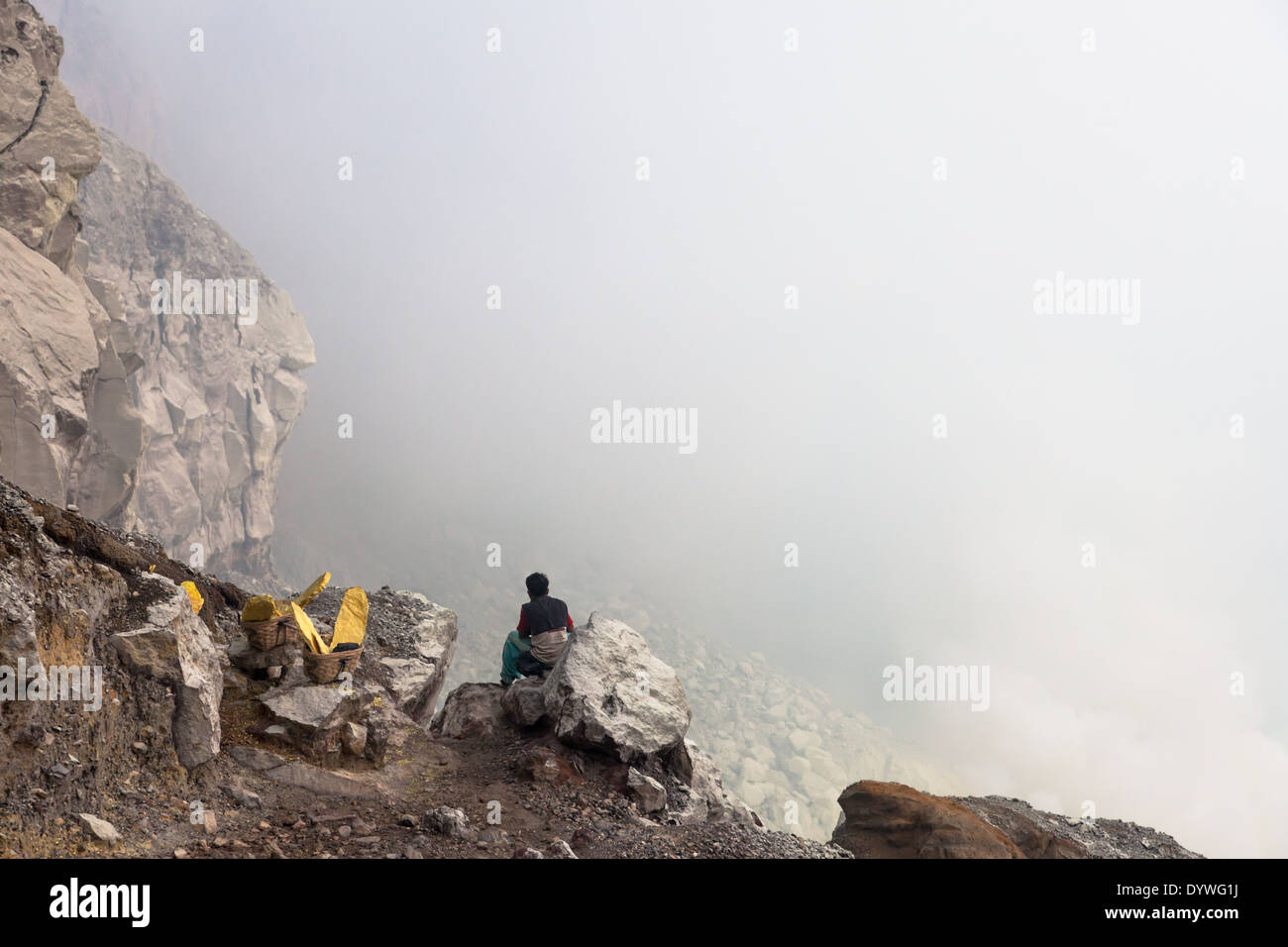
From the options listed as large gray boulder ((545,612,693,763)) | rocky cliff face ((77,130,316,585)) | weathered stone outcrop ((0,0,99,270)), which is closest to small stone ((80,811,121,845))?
large gray boulder ((545,612,693,763))

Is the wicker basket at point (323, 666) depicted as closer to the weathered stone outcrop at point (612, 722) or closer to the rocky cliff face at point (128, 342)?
the weathered stone outcrop at point (612, 722)

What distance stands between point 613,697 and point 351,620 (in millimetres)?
3876

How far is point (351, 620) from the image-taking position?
10039 millimetres

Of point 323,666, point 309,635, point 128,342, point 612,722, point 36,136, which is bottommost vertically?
point 612,722

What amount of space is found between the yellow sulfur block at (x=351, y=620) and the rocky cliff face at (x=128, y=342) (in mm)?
19329

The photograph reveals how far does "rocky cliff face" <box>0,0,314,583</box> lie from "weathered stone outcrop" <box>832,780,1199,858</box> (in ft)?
86.1

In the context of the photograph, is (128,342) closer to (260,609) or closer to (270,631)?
(260,609)

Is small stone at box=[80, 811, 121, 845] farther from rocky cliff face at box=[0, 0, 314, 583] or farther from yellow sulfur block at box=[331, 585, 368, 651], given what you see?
rocky cliff face at box=[0, 0, 314, 583]

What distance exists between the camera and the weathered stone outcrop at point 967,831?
9359 mm

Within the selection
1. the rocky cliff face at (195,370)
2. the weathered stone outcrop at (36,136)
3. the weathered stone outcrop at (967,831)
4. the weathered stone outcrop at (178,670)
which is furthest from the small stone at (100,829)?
the rocky cliff face at (195,370)

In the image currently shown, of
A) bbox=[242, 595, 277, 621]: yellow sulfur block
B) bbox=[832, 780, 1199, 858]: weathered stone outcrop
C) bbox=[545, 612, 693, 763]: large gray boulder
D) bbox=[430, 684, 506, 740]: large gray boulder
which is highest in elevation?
bbox=[242, 595, 277, 621]: yellow sulfur block

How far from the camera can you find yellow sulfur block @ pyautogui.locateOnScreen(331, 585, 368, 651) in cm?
981

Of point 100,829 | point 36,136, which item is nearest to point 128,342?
point 36,136
